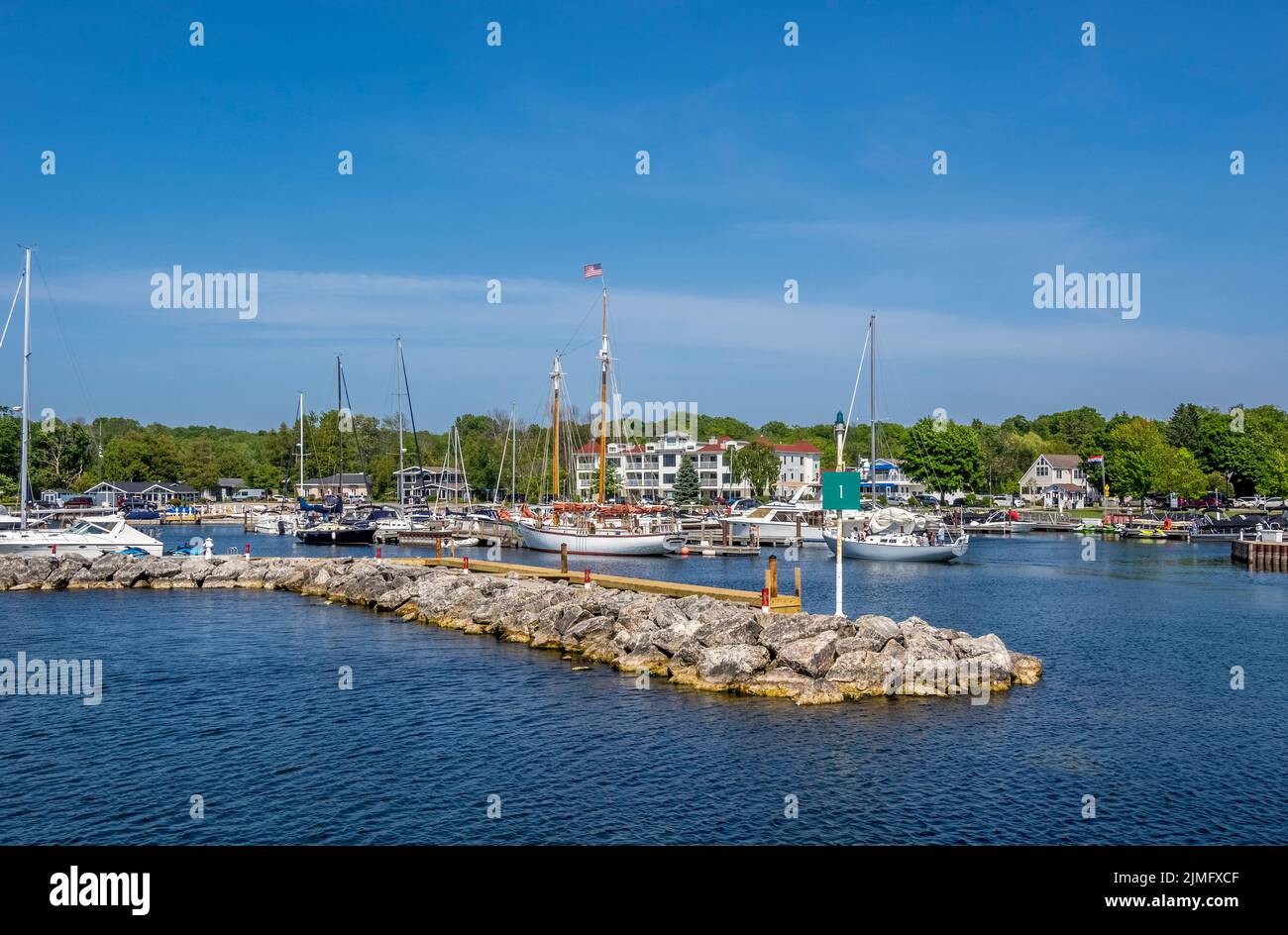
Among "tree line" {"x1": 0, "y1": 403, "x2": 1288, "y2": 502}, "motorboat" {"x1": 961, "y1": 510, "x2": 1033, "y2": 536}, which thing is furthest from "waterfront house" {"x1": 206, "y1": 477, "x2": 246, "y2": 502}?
"motorboat" {"x1": 961, "y1": 510, "x2": 1033, "y2": 536}

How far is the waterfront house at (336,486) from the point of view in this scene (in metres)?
142

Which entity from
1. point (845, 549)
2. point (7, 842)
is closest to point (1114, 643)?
point (7, 842)

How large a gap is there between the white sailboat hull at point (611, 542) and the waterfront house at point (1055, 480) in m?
95.3

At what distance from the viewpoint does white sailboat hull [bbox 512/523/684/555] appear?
77688 millimetres

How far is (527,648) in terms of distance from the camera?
3447 cm

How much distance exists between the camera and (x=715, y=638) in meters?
29.0

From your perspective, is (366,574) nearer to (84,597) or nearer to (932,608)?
(84,597)

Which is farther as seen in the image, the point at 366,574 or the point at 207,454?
the point at 207,454

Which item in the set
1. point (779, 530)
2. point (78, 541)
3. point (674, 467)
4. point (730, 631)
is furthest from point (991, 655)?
point (674, 467)

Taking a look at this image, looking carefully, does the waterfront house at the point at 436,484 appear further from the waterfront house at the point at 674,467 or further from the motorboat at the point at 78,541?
the motorboat at the point at 78,541

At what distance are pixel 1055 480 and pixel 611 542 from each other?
358ft

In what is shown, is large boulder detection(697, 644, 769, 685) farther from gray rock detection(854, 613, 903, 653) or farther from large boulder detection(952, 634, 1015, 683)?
large boulder detection(952, 634, 1015, 683)

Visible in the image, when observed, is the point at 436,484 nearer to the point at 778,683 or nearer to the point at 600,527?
the point at 600,527
